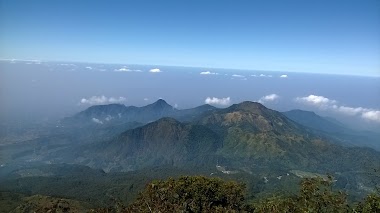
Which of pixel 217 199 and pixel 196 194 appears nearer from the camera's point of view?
pixel 196 194

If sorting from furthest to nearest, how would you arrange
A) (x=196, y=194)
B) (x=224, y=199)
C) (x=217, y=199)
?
(x=224, y=199) → (x=217, y=199) → (x=196, y=194)

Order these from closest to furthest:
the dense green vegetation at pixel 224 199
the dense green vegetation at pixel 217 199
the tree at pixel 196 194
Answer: the dense green vegetation at pixel 224 199
the dense green vegetation at pixel 217 199
the tree at pixel 196 194

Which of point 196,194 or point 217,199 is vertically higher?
point 196,194

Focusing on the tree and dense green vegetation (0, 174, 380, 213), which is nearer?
dense green vegetation (0, 174, 380, 213)

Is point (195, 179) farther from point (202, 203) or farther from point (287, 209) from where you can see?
point (287, 209)

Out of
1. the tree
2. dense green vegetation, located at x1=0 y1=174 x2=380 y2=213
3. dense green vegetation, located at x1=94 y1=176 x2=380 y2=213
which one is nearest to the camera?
dense green vegetation, located at x1=94 y1=176 x2=380 y2=213

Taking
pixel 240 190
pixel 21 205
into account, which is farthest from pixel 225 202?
pixel 21 205

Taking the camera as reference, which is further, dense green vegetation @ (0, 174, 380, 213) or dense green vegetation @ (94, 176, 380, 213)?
dense green vegetation @ (0, 174, 380, 213)

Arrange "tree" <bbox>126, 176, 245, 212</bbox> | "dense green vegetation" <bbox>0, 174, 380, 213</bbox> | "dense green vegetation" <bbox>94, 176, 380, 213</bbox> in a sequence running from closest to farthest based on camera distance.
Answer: "dense green vegetation" <bbox>94, 176, 380, 213</bbox> → "dense green vegetation" <bbox>0, 174, 380, 213</bbox> → "tree" <bbox>126, 176, 245, 212</bbox>

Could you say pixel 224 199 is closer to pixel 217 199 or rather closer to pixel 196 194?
pixel 217 199

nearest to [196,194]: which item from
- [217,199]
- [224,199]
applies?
[217,199]

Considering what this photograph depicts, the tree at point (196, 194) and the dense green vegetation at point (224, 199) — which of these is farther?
the tree at point (196, 194)
